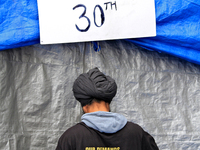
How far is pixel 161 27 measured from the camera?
1233 millimetres

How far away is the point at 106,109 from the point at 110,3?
21.5 inches

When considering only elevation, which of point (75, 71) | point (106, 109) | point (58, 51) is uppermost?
point (58, 51)

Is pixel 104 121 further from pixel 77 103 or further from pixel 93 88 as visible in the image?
pixel 77 103

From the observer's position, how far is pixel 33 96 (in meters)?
1.25

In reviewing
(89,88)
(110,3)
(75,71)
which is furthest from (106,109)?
(110,3)

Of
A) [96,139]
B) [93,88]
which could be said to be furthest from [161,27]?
[96,139]

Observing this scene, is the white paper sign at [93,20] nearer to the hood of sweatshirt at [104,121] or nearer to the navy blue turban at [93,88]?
the navy blue turban at [93,88]

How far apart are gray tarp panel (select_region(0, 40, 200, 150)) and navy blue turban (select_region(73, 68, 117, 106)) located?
1.23 feet

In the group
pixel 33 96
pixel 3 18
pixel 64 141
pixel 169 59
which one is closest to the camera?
pixel 64 141

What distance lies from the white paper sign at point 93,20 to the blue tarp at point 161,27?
5cm

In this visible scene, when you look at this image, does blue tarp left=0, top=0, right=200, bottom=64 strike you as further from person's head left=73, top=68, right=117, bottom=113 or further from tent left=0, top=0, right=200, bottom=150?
person's head left=73, top=68, right=117, bottom=113

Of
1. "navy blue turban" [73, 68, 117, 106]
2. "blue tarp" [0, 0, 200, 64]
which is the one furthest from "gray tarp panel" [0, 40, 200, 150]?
"navy blue turban" [73, 68, 117, 106]

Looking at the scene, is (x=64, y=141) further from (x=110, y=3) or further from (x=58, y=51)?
(x=110, y=3)

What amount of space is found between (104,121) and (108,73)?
49 cm
